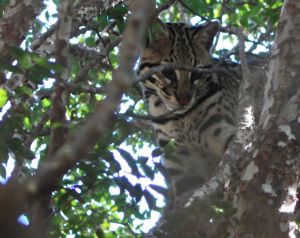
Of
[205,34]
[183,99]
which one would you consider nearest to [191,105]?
[183,99]

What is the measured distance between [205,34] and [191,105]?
0.87 meters

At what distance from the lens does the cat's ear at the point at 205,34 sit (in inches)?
257

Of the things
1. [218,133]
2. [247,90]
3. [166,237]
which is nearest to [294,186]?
[166,237]

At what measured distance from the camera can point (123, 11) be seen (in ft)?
14.3

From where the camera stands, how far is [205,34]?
661 centimetres

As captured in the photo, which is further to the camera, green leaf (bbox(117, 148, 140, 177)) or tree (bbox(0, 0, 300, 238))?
green leaf (bbox(117, 148, 140, 177))

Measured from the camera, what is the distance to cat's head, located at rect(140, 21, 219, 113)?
5.98m

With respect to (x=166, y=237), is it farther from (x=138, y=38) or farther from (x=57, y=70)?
(x=138, y=38)

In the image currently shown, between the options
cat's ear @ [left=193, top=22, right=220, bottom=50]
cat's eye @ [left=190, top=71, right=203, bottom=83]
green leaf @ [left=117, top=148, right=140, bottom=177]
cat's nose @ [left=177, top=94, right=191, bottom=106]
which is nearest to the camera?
green leaf @ [left=117, top=148, right=140, bottom=177]

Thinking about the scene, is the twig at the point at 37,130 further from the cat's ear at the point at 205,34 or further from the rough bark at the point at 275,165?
the cat's ear at the point at 205,34

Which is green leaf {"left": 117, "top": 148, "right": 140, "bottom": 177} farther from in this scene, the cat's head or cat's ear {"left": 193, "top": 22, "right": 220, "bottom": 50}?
cat's ear {"left": 193, "top": 22, "right": 220, "bottom": 50}

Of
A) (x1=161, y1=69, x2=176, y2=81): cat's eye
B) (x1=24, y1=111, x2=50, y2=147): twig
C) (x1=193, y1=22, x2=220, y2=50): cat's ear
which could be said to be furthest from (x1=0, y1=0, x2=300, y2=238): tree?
(x1=193, y1=22, x2=220, y2=50): cat's ear

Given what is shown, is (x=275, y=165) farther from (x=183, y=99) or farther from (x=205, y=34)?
(x=205, y=34)

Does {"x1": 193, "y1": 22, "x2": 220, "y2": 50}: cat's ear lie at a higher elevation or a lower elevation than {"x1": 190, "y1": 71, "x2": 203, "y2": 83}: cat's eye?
higher
